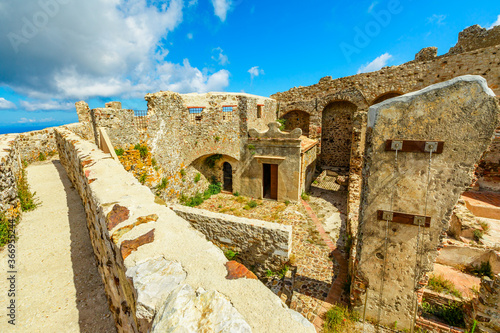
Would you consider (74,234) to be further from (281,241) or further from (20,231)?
(281,241)

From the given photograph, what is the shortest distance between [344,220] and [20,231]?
32.4ft

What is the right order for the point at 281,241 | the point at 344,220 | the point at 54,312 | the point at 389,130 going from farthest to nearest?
the point at 344,220, the point at 281,241, the point at 389,130, the point at 54,312

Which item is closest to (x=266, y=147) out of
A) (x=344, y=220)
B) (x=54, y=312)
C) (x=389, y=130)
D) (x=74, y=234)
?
(x=344, y=220)

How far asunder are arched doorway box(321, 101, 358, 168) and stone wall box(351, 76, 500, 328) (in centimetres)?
1259

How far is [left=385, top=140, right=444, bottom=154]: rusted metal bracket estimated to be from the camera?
3431 mm

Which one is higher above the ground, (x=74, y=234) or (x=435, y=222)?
(x=435, y=222)

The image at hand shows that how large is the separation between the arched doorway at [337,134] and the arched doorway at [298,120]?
1217 millimetres

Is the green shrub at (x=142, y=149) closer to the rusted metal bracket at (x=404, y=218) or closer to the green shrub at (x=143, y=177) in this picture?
the green shrub at (x=143, y=177)

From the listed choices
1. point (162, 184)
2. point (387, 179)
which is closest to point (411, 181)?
point (387, 179)

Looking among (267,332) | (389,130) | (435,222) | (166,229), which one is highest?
(389,130)

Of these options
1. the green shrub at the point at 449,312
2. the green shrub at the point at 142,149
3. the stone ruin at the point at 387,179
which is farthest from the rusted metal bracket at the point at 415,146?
the green shrub at the point at 142,149

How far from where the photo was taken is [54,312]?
8.20 feet

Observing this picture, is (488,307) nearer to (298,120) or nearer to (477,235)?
(477,235)

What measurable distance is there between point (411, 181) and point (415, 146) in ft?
2.00
